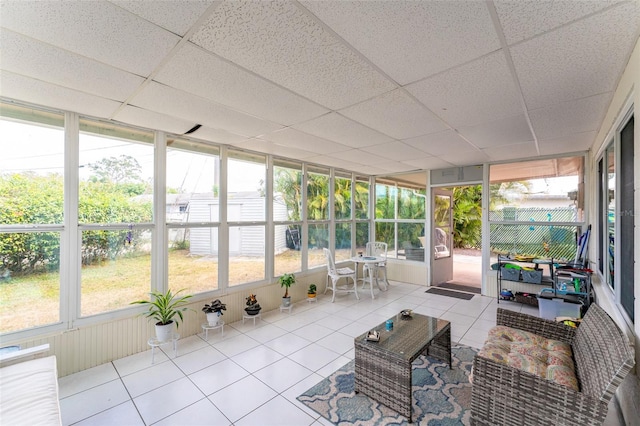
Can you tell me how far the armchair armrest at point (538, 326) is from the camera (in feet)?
7.64

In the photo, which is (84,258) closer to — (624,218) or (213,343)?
(213,343)

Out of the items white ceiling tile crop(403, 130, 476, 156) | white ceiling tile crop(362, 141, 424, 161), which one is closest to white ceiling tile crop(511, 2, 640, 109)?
white ceiling tile crop(403, 130, 476, 156)

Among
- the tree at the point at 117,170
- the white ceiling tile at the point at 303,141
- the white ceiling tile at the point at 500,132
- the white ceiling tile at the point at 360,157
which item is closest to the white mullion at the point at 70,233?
the tree at the point at 117,170

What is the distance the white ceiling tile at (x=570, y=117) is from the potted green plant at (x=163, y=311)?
4.20 m

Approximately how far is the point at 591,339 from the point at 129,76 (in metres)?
3.69

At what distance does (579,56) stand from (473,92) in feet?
1.97

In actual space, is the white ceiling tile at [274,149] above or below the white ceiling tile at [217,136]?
below

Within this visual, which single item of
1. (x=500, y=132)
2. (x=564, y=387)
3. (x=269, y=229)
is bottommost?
(x=564, y=387)

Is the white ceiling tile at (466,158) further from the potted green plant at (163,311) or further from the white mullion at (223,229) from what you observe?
the potted green plant at (163,311)

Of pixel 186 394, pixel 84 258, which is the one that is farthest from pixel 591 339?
pixel 84 258

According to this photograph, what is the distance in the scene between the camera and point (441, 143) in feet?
11.9

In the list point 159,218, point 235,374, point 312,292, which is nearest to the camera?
point 235,374

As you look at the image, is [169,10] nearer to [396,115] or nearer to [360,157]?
[396,115]

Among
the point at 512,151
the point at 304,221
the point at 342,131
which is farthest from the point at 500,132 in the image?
the point at 304,221
